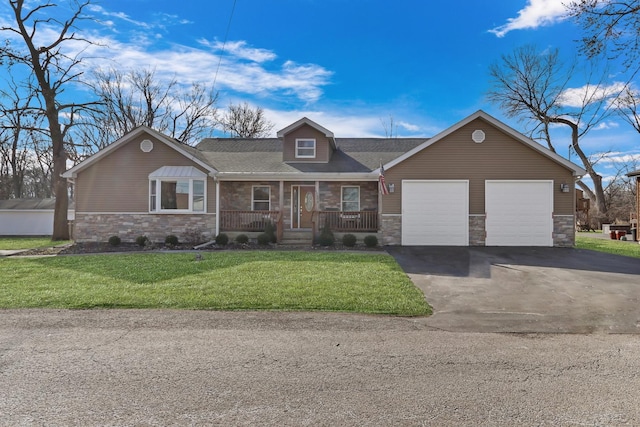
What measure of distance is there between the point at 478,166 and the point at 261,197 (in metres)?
9.14

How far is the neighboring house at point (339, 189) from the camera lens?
44.8 ft

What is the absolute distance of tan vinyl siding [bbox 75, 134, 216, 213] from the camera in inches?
595

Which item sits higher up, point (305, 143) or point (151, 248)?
point (305, 143)

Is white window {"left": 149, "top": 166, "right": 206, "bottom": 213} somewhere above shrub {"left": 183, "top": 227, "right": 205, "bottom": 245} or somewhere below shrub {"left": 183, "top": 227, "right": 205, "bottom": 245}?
above

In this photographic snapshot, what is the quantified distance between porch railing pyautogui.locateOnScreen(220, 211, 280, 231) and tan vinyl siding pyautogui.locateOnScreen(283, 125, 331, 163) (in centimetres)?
301

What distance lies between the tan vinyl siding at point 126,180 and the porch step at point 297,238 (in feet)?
10.9

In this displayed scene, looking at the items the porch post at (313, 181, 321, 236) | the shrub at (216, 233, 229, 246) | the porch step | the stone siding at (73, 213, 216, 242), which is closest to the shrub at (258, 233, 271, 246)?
the porch step

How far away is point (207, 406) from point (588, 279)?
8493mm

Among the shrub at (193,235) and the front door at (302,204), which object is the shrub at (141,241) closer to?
the shrub at (193,235)

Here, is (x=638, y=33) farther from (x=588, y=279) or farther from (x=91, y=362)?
(x=91, y=362)

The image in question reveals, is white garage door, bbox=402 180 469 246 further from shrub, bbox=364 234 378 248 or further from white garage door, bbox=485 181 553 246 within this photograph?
shrub, bbox=364 234 378 248

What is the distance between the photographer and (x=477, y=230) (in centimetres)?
1377

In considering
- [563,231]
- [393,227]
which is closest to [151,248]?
[393,227]

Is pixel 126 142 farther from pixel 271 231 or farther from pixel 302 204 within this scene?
pixel 302 204
